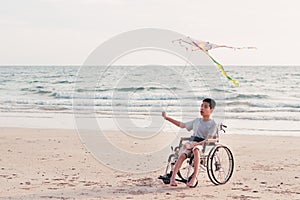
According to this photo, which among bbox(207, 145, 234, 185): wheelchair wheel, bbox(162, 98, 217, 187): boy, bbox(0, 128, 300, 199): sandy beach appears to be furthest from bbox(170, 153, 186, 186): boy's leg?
bbox(207, 145, 234, 185): wheelchair wheel

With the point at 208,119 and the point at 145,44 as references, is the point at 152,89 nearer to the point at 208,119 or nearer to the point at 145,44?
the point at 145,44

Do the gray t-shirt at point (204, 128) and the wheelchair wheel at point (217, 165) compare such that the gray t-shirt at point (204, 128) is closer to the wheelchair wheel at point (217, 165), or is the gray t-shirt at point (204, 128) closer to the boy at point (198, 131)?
the boy at point (198, 131)

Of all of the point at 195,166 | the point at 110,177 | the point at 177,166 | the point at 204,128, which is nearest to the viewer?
the point at 195,166

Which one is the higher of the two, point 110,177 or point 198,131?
point 198,131

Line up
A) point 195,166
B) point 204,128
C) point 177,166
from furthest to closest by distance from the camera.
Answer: point 204,128 → point 177,166 → point 195,166

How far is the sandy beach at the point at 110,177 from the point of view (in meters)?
5.98

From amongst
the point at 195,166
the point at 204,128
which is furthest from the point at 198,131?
the point at 195,166

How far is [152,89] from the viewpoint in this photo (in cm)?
2975

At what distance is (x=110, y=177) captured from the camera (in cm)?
702

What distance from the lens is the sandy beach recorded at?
5.98 m

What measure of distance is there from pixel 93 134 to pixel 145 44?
2762 millimetres

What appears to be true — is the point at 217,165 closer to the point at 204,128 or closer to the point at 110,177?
the point at 204,128

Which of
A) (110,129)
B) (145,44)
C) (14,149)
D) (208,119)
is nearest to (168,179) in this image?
(208,119)

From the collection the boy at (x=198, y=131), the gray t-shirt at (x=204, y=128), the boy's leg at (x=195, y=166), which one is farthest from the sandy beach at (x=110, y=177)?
the gray t-shirt at (x=204, y=128)
